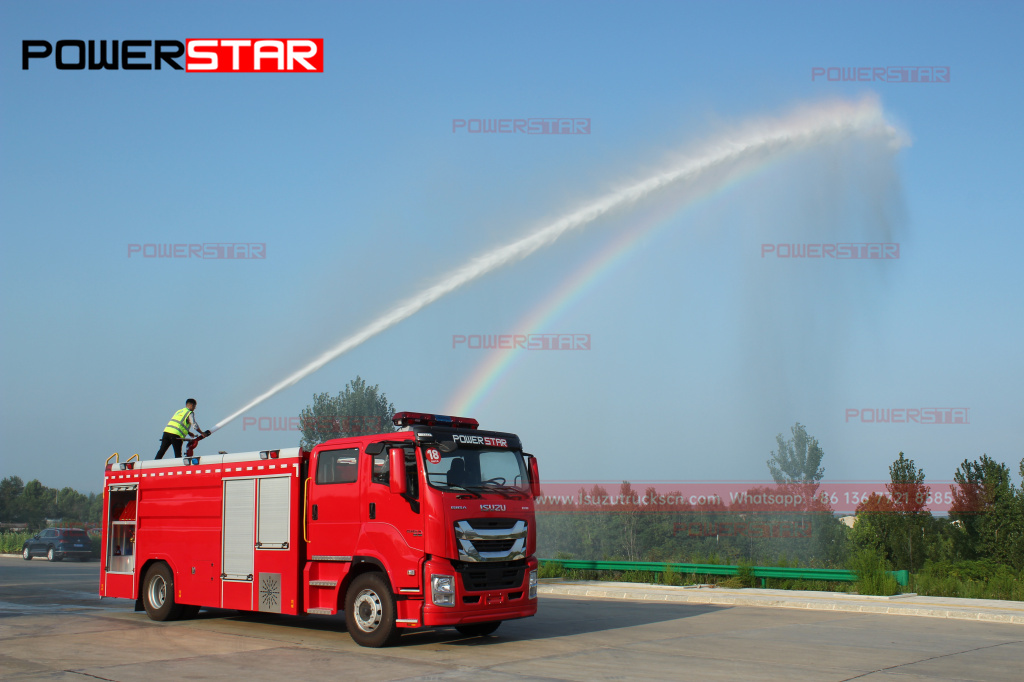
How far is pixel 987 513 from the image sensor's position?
2653 cm

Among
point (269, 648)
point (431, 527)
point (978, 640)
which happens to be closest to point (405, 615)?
point (431, 527)

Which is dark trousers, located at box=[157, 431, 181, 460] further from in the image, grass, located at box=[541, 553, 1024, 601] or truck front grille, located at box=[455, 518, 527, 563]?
grass, located at box=[541, 553, 1024, 601]

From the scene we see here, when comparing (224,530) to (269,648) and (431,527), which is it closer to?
(269,648)

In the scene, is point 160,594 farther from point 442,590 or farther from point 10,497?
point 10,497

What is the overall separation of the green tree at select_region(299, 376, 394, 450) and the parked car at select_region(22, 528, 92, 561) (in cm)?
1475

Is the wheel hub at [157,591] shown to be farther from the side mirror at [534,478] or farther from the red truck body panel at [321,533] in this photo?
the side mirror at [534,478]

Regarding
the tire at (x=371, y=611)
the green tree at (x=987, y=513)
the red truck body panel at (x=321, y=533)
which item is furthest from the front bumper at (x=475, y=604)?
the green tree at (x=987, y=513)

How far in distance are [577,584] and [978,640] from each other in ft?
35.9

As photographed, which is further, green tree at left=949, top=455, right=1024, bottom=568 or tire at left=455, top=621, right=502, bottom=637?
green tree at left=949, top=455, right=1024, bottom=568

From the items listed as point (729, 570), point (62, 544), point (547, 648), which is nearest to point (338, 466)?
point (547, 648)

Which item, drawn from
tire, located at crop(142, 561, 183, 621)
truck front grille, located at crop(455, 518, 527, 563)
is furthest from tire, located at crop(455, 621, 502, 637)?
tire, located at crop(142, 561, 183, 621)

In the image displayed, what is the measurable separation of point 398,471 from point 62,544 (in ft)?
99.8

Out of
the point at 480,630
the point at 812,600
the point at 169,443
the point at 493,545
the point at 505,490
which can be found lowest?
the point at 812,600

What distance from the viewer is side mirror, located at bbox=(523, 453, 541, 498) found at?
1315 centimetres
